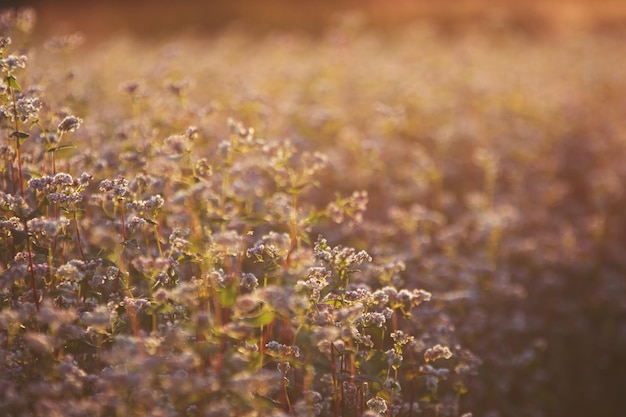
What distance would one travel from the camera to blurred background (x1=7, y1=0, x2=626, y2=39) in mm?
23062

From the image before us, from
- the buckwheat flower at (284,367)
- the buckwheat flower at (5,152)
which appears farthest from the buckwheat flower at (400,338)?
the buckwheat flower at (5,152)

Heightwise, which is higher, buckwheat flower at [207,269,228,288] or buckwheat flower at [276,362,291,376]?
buckwheat flower at [207,269,228,288]

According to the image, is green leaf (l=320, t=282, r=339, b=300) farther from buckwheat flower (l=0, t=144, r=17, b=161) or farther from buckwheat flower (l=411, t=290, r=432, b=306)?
buckwheat flower (l=0, t=144, r=17, b=161)

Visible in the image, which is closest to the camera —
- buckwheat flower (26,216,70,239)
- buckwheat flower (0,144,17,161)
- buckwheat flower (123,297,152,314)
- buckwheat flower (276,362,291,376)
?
buckwheat flower (26,216,70,239)

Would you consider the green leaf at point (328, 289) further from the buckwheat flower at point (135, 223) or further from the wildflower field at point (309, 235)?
the buckwheat flower at point (135, 223)

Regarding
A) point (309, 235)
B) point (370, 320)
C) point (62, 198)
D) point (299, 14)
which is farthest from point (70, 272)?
point (299, 14)

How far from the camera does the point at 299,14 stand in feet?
86.9

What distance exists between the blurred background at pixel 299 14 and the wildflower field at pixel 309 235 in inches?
342

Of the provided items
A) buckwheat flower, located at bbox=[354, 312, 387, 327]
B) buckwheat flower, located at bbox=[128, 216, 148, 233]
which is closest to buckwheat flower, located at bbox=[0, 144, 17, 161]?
buckwheat flower, located at bbox=[128, 216, 148, 233]

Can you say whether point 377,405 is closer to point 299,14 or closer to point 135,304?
point 135,304

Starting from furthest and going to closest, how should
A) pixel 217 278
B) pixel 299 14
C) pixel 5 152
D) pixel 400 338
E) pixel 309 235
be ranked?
pixel 299 14 < pixel 309 235 < pixel 5 152 < pixel 400 338 < pixel 217 278

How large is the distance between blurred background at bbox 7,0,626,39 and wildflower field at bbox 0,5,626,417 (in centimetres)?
869

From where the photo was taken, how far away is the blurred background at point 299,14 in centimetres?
2306

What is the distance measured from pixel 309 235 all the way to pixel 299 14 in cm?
2106
